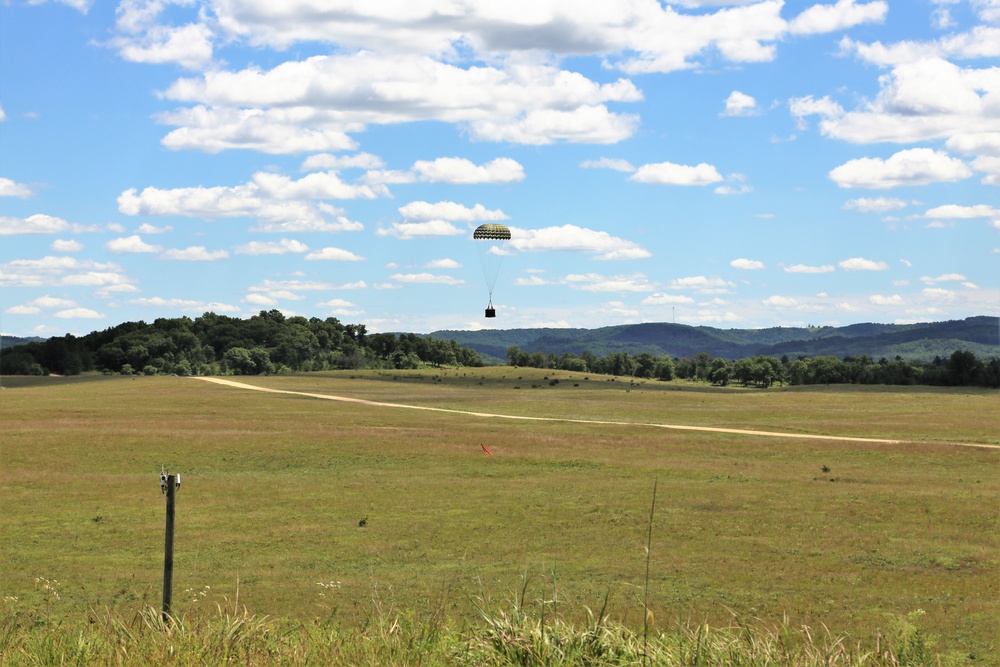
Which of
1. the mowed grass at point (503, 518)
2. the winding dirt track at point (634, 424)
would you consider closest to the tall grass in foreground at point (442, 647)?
the mowed grass at point (503, 518)

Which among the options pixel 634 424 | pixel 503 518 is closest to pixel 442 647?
pixel 503 518

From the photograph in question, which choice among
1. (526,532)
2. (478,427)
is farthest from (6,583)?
(478,427)

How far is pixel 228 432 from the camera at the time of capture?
243ft

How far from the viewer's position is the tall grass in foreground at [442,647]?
41.3 ft

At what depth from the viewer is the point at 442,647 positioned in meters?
13.2

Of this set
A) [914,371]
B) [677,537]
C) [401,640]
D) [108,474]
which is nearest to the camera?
[401,640]

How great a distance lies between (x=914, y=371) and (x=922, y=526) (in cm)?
15770

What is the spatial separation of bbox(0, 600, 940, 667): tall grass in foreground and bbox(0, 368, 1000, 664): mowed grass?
0.90m

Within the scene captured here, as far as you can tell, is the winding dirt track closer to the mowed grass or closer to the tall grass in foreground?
the mowed grass

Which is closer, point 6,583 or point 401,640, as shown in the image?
point 401,640

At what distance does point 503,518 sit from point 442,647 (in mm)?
30956

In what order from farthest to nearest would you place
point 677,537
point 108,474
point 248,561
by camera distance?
point 108,474, point 677,537, point 248,561

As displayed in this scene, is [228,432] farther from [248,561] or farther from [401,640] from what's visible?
[401,640]

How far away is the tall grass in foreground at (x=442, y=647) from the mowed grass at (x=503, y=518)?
90 centimetres
